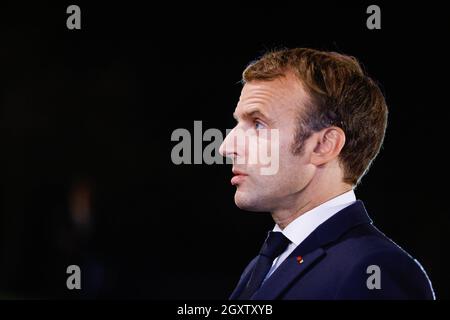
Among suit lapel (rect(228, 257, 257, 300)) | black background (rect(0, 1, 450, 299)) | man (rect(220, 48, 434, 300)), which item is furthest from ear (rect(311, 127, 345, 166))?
black background (rect(0, 1, 450, 299))

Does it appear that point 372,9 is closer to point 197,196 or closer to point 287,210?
point 287,210

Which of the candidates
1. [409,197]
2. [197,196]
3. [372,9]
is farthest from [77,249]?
[372,9]

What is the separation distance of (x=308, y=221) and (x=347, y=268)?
0.87 ft

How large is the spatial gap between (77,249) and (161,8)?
6.47 ft

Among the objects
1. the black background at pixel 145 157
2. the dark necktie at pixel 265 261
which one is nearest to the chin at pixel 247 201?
the dark necktie at pixel 265 261

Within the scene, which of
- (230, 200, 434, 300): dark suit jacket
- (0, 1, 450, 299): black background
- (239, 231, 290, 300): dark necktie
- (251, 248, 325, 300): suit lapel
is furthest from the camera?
(0, 1, 450, 299): black background

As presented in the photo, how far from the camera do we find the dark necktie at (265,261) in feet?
5.53

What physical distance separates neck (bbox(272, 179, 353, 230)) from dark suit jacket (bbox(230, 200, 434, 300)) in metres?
0.09

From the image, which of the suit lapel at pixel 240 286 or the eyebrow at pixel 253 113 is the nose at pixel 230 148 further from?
the suit lapel at pixel 240 286

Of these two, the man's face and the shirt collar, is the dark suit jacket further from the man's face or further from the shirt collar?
the man's face

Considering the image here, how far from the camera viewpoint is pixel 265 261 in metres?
1.72

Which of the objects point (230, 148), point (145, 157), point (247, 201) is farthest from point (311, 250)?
point (145, 157)

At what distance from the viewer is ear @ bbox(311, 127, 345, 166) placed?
5.76 feet

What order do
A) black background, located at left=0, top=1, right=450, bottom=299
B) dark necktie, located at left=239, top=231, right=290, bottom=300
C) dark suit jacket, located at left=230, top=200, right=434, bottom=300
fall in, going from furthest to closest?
black background, located at left=0, top=1, right=450, bottom=299 < dark necktie, located at left=239, top=231, right=290, bottom=300 < dark suit jacket, located at left=230, top=200, right=434, bottom=300
